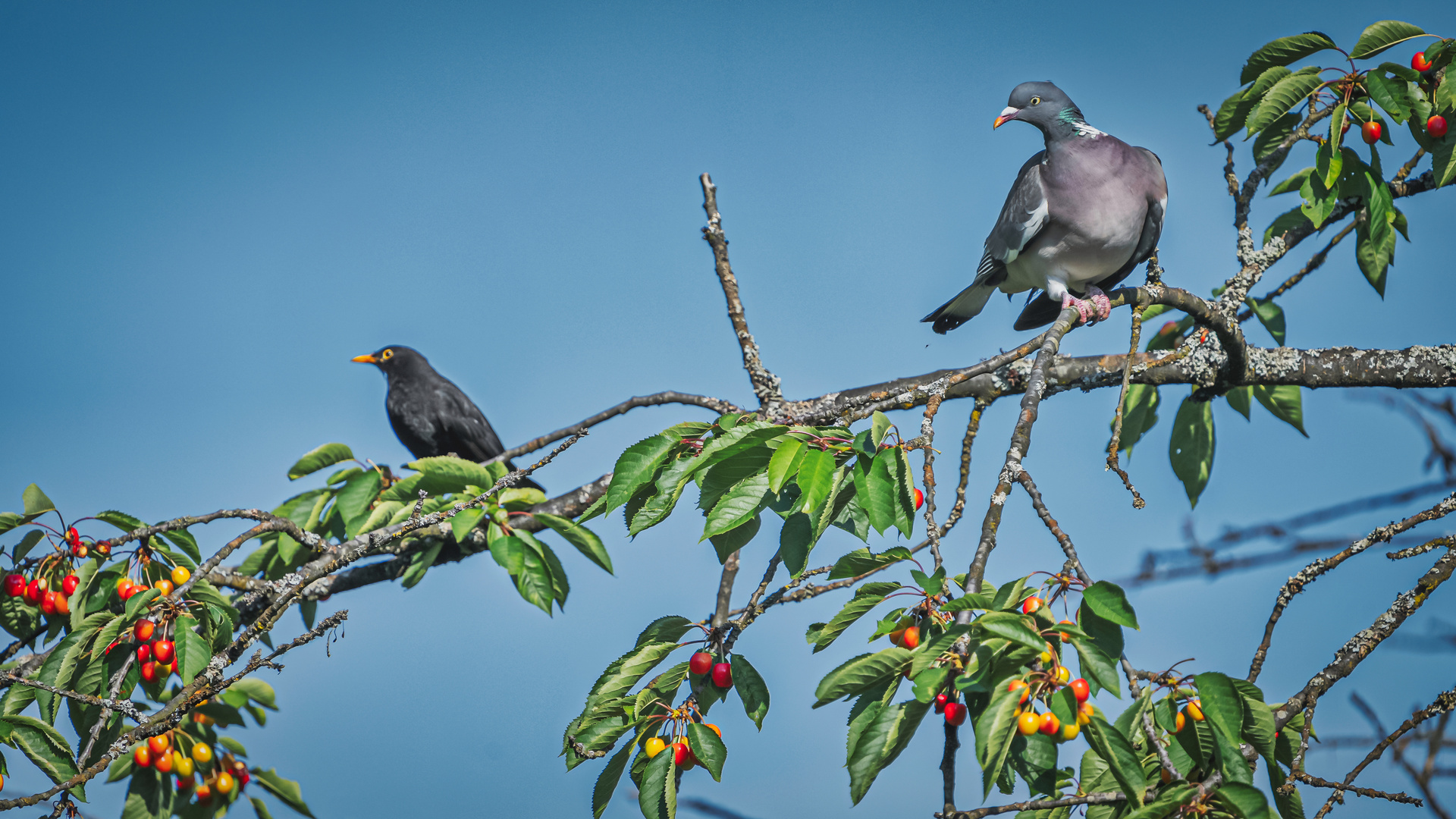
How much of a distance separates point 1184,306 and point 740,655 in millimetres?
1766

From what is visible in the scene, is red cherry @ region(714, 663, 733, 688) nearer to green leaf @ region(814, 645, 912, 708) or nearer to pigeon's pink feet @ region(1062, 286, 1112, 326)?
green leaf @ region(814, 645, 912, 708)

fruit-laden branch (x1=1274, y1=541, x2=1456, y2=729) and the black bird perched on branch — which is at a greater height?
the black bird perched on branch

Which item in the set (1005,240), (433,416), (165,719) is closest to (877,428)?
(165,719)

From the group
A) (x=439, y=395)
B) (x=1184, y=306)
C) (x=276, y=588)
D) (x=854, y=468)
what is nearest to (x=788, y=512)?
(x=854, y=468)

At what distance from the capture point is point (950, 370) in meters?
3.45

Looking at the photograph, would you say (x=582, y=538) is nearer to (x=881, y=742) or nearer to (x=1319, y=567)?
(x=881, y=742)

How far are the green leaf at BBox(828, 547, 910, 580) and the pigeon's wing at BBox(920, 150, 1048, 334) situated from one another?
8.34ft

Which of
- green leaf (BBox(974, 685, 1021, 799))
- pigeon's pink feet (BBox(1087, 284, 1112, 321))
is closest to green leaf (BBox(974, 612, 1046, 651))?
green leaf (BBox(974, 685, 1021, 799))

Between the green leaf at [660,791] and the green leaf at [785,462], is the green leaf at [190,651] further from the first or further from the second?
the green leaf at [785,462]

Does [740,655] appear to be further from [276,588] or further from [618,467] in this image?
[276,588]

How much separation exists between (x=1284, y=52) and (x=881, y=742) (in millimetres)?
2751

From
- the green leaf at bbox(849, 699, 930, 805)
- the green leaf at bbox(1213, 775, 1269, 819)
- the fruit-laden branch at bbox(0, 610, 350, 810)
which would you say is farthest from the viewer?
the fruit-laden branch at bbox(0, 610, 350, 810)

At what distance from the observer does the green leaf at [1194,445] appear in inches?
145

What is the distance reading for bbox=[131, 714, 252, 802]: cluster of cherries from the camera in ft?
11.0
